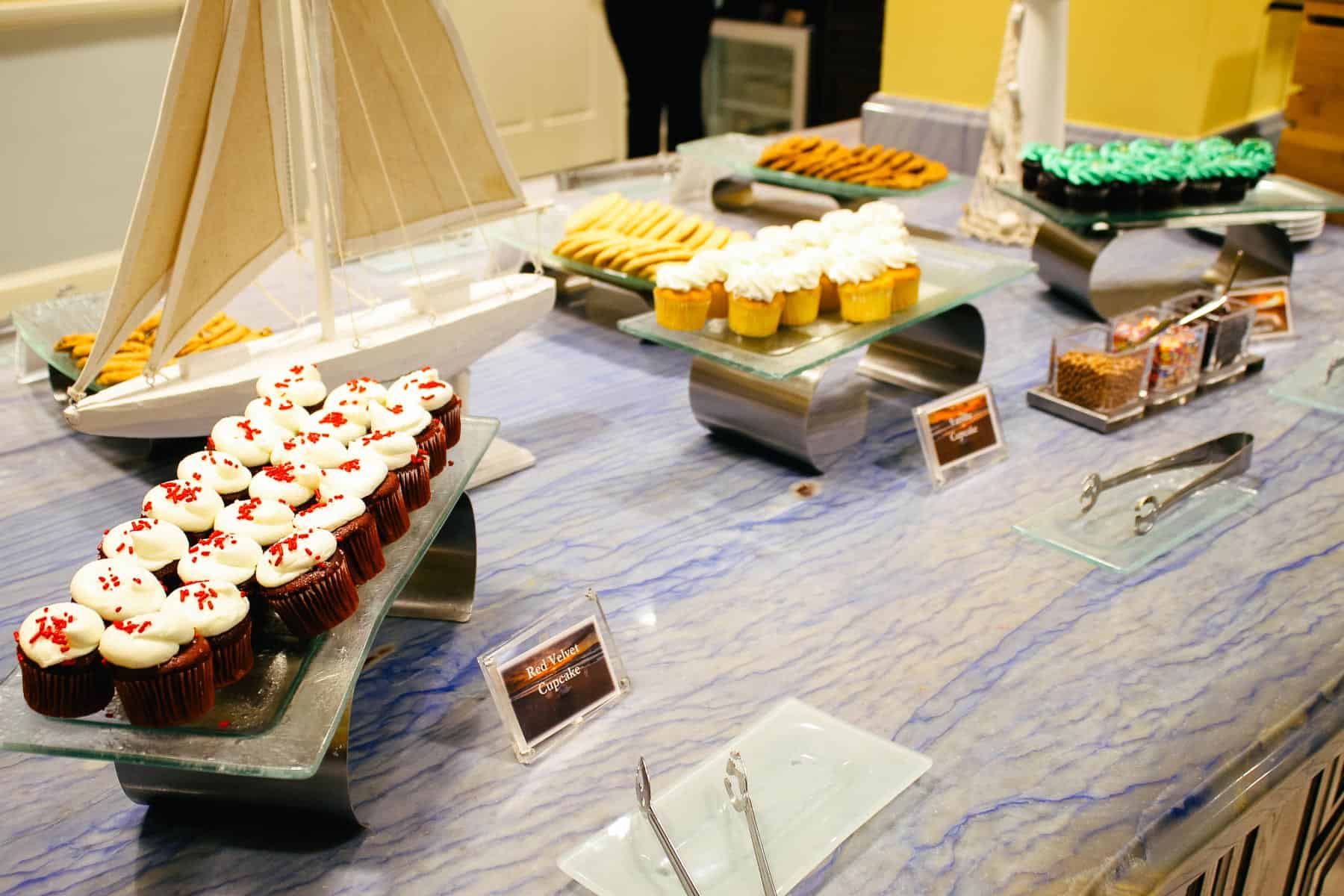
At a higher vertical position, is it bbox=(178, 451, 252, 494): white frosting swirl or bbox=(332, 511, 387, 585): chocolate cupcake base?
bbox=(178, 451, 252, 494): white frosting swirl

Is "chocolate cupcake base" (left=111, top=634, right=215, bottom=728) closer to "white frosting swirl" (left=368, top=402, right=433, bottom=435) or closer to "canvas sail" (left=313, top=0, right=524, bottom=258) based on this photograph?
"white frosting swirl" (left=368, top=402, right=433, bottom=435)

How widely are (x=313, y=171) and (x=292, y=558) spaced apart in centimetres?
71

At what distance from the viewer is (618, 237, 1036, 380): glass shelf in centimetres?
172

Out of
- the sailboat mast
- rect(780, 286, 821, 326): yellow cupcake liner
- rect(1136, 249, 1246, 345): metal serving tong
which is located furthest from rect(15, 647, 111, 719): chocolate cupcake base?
rect(1136, 249, 1246, 345): metal serving tong

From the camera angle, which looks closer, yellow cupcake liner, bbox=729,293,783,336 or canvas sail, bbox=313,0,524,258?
canvas sail, bbox=313,0,524,258

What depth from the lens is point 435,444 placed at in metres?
1.36

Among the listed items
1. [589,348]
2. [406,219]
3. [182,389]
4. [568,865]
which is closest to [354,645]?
[568,865]

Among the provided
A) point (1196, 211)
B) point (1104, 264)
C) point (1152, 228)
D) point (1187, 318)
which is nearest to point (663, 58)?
point (1104, 264)

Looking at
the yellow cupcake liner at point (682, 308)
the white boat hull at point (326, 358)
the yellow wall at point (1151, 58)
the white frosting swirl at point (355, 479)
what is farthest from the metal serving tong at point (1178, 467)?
the yellow wall at point (1151, 58)

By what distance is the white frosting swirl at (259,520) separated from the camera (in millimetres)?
1164

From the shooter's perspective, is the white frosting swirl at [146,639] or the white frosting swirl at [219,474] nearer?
the white frosting swirl at [146,639]

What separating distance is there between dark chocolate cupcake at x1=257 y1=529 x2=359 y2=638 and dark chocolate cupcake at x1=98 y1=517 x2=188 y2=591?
9 centimetres

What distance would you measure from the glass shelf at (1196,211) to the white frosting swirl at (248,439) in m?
1.70

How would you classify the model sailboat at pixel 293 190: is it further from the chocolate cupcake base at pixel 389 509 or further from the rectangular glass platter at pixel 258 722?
the rectangular glass platter at pixel 258 722
